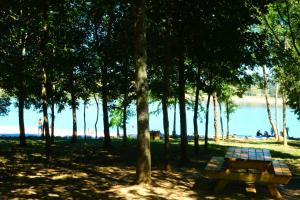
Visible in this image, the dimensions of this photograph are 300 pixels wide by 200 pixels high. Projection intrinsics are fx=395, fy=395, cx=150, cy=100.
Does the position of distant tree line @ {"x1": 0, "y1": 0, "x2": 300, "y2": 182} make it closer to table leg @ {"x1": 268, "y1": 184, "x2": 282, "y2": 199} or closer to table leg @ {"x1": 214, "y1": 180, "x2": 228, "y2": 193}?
table leg @ {"x1": 214, "y1": 180, "x2": 228, "y2": 193}

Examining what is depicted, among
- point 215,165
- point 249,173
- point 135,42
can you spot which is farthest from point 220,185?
point 135,42

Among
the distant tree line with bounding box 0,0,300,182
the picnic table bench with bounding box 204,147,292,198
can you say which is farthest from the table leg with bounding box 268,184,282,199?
the distant tree line with bounding box 0,0,300,182

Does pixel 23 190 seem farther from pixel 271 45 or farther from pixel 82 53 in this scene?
pixel 271 45

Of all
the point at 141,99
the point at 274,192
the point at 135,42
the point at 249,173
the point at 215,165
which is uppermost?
the point at 135,42

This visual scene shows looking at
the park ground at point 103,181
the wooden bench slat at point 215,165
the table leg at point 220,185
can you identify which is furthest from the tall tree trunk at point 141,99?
the table leg at point 220,185

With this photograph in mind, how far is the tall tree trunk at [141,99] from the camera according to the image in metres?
11.2

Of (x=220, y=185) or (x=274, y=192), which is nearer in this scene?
(x=274, y=192)

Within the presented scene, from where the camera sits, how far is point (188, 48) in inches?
727

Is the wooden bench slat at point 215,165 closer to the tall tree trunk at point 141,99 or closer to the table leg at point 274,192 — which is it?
the table leg at point 274,192

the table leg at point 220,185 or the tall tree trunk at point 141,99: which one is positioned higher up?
the tall tree trunk at point 141,99

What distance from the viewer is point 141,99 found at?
11273mm

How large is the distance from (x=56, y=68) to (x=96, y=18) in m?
7.30

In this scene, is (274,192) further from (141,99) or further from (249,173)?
(141,99)

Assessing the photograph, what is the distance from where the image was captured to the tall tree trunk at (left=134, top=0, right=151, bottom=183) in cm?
1125
